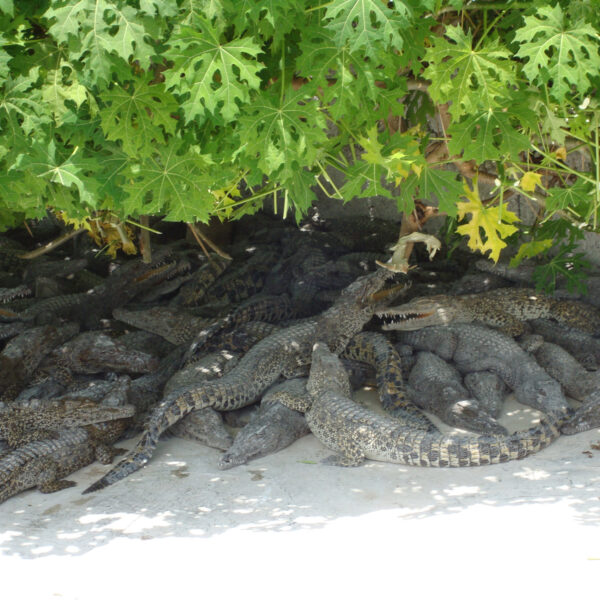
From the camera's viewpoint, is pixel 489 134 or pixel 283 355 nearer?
pixel 489 134

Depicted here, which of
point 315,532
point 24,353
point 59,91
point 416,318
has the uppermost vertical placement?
point 59,91

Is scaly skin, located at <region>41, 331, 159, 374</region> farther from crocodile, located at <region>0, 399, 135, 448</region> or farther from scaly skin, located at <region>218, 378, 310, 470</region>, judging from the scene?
scaly skin, located at <region>218, 378, 310, 470</region>

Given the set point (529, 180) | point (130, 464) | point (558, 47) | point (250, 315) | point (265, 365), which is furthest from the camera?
point (250, 315)

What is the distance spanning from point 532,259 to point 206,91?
5.30 meters

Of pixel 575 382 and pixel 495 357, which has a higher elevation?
pixel 495 357

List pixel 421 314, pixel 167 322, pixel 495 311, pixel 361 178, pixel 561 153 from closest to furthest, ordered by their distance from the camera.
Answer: pixel 361 178 < pixel 561 153 < pixel 421 314 < pixel 495 311 < pixel 167 322

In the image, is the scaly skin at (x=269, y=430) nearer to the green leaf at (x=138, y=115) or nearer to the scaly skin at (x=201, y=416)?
the scaly skin at (x=201, y=416)

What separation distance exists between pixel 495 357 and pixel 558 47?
291cm

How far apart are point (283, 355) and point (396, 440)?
175 cm

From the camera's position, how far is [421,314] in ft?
22.1

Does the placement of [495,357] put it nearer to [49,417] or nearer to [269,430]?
[269,430]

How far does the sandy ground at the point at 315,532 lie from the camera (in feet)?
11.8

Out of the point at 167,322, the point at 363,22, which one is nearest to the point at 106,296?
the point at 167,322

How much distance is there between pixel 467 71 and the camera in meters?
4.12
